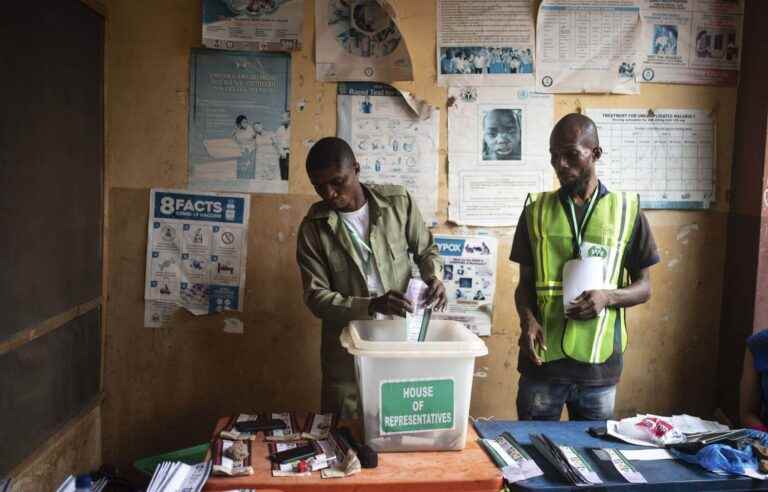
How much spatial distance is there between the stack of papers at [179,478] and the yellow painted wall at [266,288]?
5.35ft

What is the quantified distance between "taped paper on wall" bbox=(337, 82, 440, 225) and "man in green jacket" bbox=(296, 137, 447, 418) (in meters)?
0.60

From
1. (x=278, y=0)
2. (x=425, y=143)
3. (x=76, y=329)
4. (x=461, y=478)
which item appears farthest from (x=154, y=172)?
(x=461, y=478)

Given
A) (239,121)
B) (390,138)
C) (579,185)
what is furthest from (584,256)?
(239,121)

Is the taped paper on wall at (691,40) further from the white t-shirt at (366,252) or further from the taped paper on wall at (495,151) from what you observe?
the white t-shirt at (366,252)

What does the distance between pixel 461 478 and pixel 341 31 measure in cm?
224

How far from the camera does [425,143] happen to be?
304cm

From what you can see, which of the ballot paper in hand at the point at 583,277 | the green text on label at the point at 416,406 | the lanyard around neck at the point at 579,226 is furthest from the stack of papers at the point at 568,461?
the lanyard around neck at the point at 579,226

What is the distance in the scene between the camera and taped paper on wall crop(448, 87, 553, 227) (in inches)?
119

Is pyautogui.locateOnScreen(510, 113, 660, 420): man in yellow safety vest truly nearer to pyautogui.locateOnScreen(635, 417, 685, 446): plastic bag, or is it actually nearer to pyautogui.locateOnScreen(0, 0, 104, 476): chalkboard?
pyautogui.locateOnScreen(635, 417, 685, 446): plastic bag

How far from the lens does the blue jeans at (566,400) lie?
7.18 ft

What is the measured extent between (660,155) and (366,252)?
175cm

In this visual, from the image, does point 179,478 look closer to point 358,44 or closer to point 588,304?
point 588,304

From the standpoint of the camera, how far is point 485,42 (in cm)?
301

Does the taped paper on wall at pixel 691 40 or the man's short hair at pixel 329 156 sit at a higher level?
the taped paper on wall at pixel 691 40
